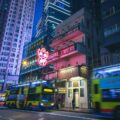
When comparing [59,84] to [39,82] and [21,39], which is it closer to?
[39,82]

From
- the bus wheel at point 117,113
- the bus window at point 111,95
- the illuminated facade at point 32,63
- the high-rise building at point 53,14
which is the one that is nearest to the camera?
the bus wheel at point 117,113

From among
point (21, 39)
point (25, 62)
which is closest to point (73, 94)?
point (25, 62)

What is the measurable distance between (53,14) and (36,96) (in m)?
64.0

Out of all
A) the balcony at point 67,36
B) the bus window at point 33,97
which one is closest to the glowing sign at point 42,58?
the balcony at point 67,36

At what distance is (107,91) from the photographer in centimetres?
1389

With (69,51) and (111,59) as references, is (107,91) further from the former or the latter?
(69,51)

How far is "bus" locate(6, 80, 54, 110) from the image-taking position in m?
23.4

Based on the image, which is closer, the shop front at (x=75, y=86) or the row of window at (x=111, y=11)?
the row of window at (x=111, y=11)

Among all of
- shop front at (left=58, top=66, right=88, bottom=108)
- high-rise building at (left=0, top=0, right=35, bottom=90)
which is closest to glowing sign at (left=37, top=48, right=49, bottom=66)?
shop front at (left=58, top=66, right=88, bottom=108)

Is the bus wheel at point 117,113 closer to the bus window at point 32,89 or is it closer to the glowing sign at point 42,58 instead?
the bus window at point 32,89

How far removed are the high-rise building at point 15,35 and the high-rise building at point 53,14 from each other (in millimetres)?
31155

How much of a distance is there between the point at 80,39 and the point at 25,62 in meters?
25.2

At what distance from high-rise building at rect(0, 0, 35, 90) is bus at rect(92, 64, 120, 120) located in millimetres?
82952

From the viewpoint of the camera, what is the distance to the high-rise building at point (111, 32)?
1032 inches
